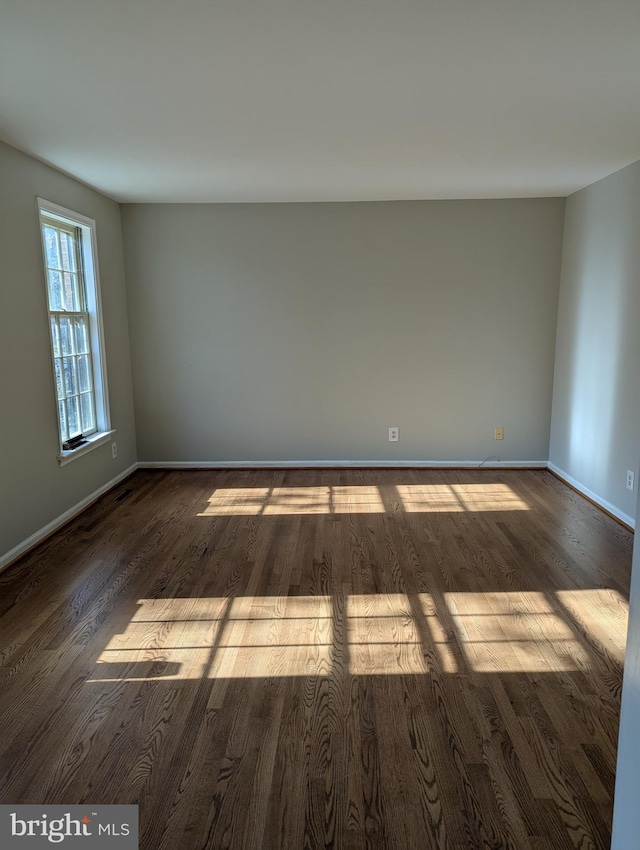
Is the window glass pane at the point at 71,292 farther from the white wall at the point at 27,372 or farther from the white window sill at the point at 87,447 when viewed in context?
the white window sill at the point at 87,447

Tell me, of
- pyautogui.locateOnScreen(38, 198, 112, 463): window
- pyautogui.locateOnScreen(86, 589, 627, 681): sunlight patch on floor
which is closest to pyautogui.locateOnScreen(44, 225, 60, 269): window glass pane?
pyautogui.locateOnScreen(38, 198, 112, 463): window

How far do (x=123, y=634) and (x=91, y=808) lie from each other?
1.03m

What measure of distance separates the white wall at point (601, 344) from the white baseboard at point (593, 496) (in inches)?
0.6

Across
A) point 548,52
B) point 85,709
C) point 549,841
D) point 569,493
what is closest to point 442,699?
point 549,841

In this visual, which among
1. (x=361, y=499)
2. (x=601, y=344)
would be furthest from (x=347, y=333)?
(x=601, y=344)

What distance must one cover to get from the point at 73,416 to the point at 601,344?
397 cm

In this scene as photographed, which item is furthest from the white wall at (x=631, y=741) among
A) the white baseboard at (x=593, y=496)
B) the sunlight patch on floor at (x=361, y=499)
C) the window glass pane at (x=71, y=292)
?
the window glass pane at (x=71, y=292)

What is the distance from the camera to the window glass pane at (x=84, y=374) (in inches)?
179

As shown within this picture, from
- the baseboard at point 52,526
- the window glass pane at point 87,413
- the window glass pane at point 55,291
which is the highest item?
the window glass pane at point 55,291

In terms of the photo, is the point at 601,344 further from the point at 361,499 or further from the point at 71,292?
the point at 71,292

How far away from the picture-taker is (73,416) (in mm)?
4449

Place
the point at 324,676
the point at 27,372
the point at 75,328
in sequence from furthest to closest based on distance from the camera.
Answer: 1. the point at 75,328
2. the point at 27,372
3. the point at 324,676

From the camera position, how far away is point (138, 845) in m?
1.63

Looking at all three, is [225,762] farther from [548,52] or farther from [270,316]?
[270,316]
